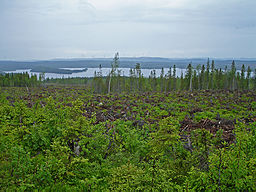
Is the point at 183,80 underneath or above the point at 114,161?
above

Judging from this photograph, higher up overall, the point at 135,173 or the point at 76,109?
the point at 76,109

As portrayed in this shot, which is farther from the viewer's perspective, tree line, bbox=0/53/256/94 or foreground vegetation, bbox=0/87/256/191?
tree line, bbox=0/53/256/94

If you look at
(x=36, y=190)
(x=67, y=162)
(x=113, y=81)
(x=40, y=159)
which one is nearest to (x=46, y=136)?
(x=40, y=159)

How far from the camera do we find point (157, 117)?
14.8 meters

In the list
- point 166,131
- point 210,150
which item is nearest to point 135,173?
point 166,131

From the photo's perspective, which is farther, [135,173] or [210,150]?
[210,150]

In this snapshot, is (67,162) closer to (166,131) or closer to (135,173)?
(135,173)

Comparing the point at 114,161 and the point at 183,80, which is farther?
the point at 183,80

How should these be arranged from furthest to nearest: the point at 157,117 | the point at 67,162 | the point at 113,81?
1. the point at 113,81
2. the point at 157,117
3. the point at 67,162

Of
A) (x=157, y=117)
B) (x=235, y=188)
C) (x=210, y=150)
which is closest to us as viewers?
(x=235, y=188)

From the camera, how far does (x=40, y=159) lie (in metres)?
6.57

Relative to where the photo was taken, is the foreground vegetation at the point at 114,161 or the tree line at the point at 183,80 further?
the tree line at the point at 183,80

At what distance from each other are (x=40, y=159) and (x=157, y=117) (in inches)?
384

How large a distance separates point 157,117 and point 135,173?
1013cm
